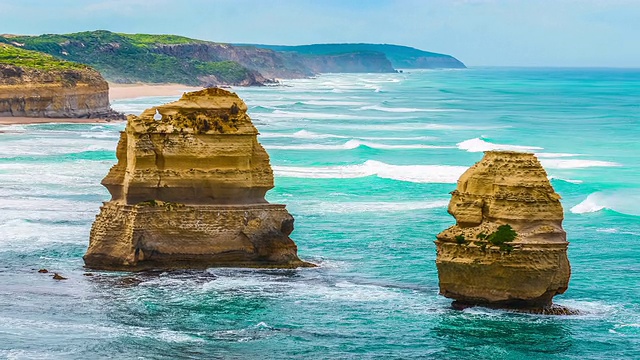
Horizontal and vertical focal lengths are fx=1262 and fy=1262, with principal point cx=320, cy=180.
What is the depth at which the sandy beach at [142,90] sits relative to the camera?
441ft

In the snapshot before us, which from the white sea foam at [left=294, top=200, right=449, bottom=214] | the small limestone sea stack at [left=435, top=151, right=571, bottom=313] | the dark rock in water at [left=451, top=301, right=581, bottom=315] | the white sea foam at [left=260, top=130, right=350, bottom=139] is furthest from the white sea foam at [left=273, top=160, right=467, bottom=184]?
the small limestone sea stack at [left=435, top=151, right=571, bottom=313]

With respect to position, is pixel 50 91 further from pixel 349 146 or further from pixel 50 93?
pixel 349 146

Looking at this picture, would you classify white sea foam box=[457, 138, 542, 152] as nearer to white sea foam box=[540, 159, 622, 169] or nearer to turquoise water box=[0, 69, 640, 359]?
turquoise water box=[0, 69, 640, 359]

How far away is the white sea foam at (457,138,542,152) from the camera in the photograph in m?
67.4

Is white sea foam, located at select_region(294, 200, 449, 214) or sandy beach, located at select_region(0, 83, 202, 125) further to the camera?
sandy beach, located at select_region(0, 83, 202, 125)

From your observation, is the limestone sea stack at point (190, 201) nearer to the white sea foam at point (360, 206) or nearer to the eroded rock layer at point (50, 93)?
the white sea foam at point (360, 206)

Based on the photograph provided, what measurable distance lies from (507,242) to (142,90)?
12485 centimetres

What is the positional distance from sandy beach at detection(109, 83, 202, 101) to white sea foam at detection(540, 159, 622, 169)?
7198cm

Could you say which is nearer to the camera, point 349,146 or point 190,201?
point 190,201

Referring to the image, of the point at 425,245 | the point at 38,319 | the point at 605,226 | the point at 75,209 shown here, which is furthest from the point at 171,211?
the point at 605,226

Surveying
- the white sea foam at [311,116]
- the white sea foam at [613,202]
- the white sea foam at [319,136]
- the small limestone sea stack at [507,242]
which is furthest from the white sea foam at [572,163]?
the white sea foam at [311,116]

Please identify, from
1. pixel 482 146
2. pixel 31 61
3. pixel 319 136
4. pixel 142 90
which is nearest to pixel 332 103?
pixel 142 90

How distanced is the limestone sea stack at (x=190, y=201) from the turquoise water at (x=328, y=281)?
1.91 feet

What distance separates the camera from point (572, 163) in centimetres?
6000
